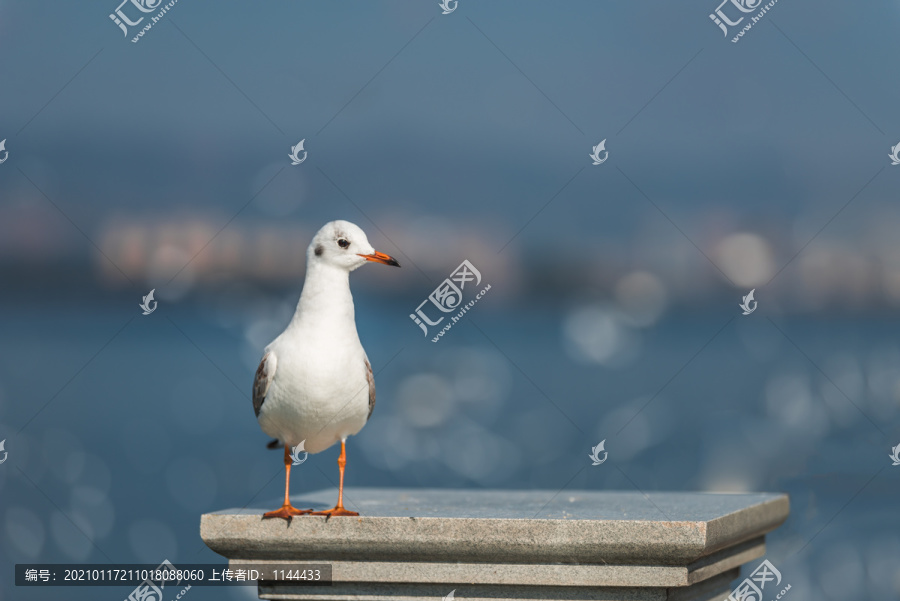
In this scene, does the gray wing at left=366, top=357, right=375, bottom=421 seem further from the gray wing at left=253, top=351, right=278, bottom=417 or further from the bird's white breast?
the gray wing at left=253, top=351, right=278, bottom=417

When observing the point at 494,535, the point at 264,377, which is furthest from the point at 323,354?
the point at 494,535

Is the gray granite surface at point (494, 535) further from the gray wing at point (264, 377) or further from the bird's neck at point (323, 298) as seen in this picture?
the bird's neck at point (323, 298)

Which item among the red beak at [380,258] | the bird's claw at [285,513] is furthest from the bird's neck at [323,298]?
the bird's claw at [285,513]

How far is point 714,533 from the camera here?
3.16 meters

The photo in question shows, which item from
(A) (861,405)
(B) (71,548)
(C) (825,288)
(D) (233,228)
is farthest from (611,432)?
(D) (233,228)

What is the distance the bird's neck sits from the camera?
11.8 feet

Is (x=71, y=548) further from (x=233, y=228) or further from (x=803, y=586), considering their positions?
(x=803, y=586)

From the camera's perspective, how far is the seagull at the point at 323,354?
3.56 metres

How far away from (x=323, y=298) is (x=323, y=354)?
0.69ft

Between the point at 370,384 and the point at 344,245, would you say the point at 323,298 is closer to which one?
the point at 344,245

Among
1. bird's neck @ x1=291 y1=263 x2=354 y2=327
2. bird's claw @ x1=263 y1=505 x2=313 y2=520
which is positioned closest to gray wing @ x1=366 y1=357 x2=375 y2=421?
bird's neck @ x1=291 y1=263 x2=354 y2=327

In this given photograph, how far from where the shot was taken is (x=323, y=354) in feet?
11.7

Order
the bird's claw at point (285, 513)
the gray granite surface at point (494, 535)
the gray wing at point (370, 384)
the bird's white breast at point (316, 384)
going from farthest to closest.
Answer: the gray wing at point (370, 384)
the bird's white breast at point (316, 384)
the bird's claw at point (285, 513)
the gray granite surface at point (494, 535)

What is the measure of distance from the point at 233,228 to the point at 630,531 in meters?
8.48
